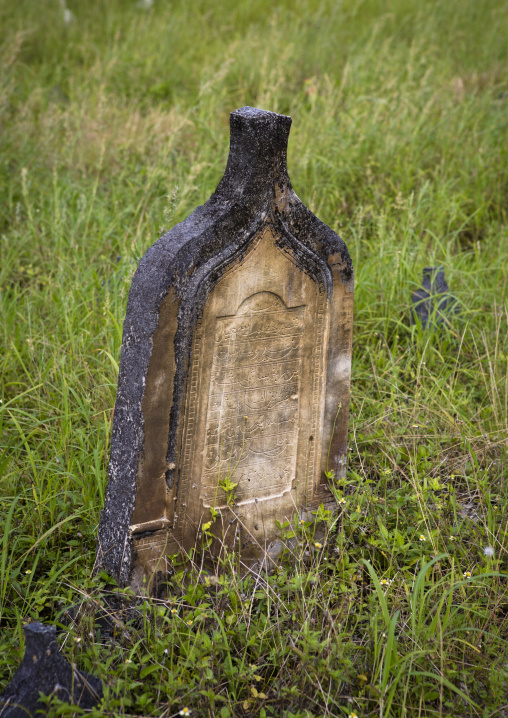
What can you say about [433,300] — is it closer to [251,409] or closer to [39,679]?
[251,409]

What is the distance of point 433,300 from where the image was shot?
A: 338 cm

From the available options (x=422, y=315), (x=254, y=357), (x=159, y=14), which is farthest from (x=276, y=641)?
(x=159, y=14)

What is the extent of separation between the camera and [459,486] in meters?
2.55

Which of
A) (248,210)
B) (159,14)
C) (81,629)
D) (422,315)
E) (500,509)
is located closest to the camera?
(81,629)

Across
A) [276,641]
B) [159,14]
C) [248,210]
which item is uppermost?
[159,14]

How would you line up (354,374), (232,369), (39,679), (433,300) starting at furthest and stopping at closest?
(433,300) → (354,374) → (232,369) → (39,679)

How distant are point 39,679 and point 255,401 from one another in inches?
39.9

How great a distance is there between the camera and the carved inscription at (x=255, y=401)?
78.9 inches

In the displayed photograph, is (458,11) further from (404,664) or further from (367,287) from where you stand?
(404,664)

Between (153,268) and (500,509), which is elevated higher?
→ (153,268)

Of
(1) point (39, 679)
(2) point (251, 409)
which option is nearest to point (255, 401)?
(2) point (251, 409)

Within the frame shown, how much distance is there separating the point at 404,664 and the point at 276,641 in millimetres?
368

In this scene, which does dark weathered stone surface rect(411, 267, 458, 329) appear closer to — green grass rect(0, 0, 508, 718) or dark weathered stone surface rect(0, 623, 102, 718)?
green grass rect(0, 0, 508, 718)

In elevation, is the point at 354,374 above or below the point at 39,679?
above
